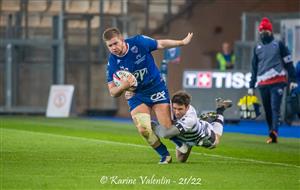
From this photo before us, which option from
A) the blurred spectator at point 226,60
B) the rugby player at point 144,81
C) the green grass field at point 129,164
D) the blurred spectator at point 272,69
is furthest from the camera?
the blurred spectator at point 226,60

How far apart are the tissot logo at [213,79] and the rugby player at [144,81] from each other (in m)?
13.9

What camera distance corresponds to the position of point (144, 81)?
47.7ft

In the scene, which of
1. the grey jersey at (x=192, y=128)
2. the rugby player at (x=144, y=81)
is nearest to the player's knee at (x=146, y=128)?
the rugby player at (x=144, y=81)

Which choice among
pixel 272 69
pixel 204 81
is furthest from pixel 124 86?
pixel 204 81

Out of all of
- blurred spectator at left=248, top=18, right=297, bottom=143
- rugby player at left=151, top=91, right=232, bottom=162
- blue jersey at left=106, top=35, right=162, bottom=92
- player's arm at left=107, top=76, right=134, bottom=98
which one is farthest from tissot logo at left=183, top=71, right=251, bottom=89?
player's arm at left=107, top=76, right=134, bottom=98

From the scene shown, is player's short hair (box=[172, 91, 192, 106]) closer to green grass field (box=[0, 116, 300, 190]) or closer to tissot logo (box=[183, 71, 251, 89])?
green grass field (box=[0, 116, 300, 190])

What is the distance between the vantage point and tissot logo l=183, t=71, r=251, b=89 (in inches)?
1121

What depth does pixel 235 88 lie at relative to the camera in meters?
28.5

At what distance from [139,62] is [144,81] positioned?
0.26 m

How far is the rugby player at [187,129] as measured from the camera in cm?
1403

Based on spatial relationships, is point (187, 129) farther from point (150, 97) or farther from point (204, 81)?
point (204, 81)

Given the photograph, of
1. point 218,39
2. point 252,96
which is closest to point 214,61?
point 218,39

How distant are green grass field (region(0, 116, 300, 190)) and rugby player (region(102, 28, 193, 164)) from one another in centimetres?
45

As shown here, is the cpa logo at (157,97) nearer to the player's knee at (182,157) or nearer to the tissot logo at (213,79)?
the player's knee at (182,157)
